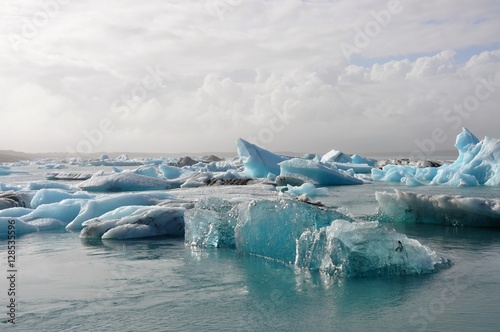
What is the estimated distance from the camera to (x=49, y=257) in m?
5.98

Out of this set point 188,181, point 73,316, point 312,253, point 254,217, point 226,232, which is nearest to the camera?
point 73,316

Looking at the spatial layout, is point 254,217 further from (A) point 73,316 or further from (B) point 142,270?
(A) point 73,316

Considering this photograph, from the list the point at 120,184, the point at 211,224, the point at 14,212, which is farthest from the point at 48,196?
the point at 120,184

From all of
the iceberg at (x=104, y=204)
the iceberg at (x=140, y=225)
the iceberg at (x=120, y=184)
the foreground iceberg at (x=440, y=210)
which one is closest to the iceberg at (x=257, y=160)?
the iceberg at (x=120, y=184)

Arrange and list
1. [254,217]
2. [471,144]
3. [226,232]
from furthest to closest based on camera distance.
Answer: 1. [471,144]
2. [226,232]
3. [254,217]

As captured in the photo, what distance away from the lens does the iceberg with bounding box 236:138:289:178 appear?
2116 centimetres

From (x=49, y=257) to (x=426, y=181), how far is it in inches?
678

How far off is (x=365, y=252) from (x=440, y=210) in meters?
4.06

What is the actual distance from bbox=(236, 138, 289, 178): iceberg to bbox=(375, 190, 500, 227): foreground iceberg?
12.4 m

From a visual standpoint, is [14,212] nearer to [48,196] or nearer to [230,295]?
[48,196]

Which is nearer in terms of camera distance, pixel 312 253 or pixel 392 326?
pixel 392 326

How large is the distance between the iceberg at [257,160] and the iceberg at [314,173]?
2.36 m

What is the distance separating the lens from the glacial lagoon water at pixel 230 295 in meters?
3.50

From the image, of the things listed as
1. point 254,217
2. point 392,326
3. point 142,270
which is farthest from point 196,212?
point 392,326
